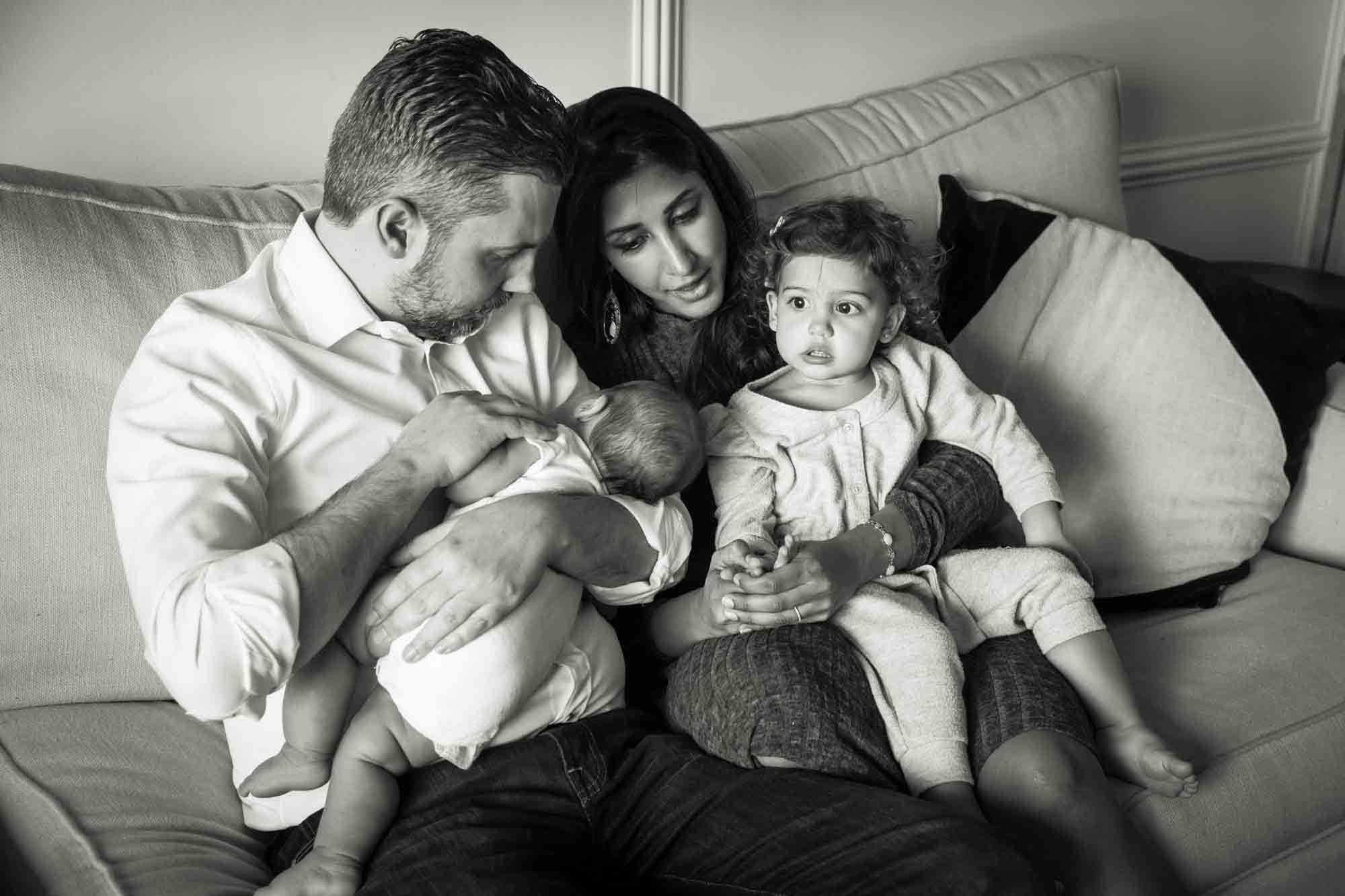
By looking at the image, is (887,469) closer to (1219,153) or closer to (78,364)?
(78,364)

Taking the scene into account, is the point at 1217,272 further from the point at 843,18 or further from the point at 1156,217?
the point at 1156,217

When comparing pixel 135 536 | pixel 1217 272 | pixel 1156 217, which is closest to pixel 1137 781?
pixel 1217 272

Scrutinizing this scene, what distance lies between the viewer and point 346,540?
4.44 feet

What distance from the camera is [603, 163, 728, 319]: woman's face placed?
181 cm

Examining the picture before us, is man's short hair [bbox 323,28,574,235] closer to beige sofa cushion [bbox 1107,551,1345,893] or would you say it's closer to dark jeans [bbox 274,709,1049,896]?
dark jeans [bbox 274,709,1049,896]

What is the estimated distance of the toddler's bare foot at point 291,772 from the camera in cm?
143

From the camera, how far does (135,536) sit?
134 centimetres

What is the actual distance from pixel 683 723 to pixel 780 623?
0.59ft

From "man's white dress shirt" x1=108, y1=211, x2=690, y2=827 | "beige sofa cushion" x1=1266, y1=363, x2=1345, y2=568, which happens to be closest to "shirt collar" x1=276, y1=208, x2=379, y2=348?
"man's white dress shirt" x1=108, y1=211, x2=690, y2=827

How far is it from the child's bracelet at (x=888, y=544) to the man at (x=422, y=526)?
27cm

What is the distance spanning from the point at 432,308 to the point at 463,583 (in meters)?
0.35

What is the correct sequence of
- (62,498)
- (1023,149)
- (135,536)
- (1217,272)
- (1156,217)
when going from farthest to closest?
(1156,217) < (1023,149) < (1217,272) < (62,498) < (135,536)

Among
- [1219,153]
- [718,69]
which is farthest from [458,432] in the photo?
[1219,153]

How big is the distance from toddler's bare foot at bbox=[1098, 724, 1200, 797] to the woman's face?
819mm
